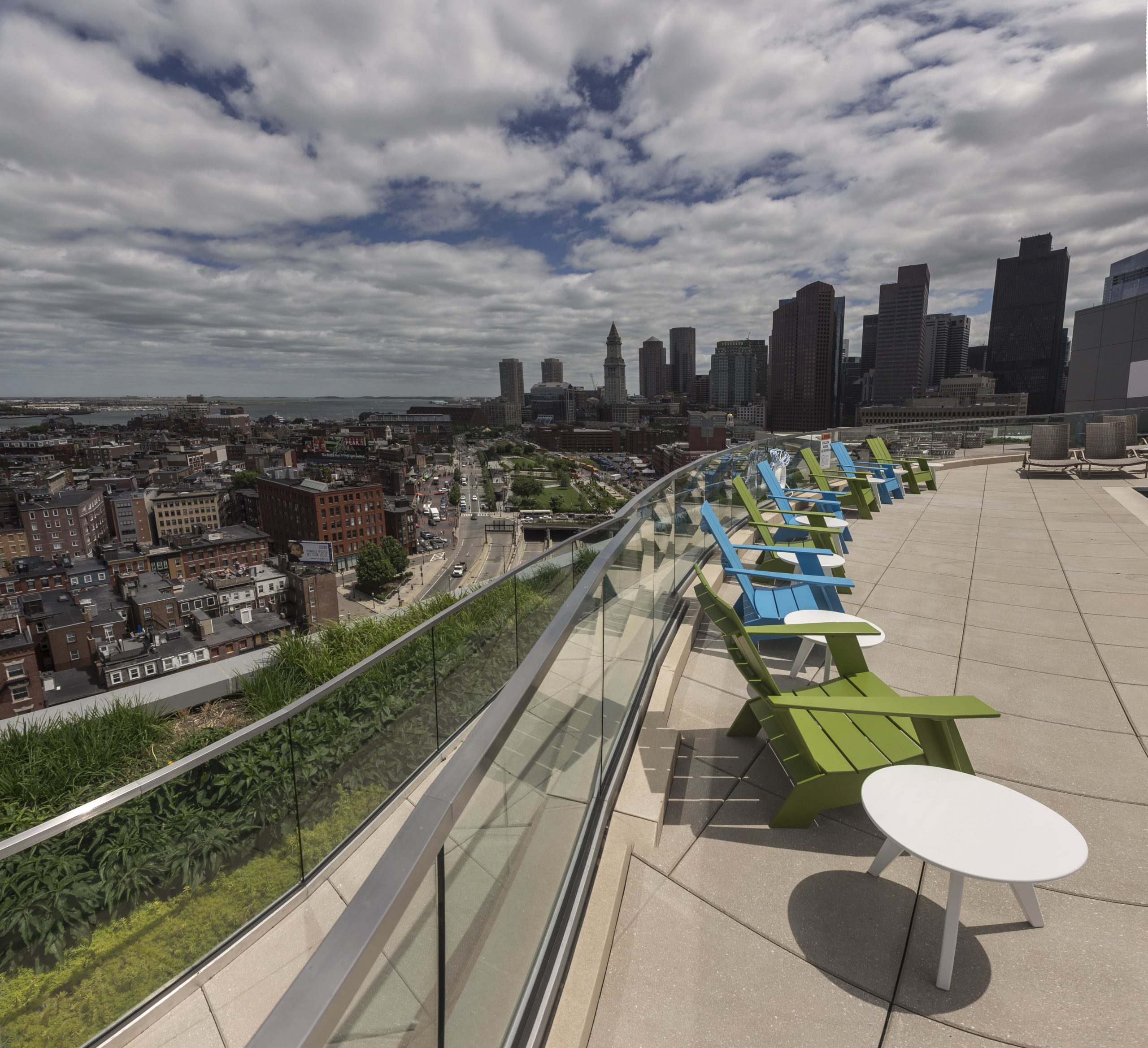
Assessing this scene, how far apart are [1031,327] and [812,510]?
19093cm

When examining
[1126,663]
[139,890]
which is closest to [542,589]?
[139,890]

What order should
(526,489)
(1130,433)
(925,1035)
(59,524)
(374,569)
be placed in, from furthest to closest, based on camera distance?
1. (526,489)
2. (59,524)
3. (374,569)
4. (1130,433)
5. (925,1035)

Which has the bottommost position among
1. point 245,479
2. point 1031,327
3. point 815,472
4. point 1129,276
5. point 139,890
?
point 245,479

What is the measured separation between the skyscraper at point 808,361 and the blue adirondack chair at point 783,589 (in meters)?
157

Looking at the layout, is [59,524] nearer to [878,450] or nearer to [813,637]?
[878,450]

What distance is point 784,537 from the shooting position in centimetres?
700

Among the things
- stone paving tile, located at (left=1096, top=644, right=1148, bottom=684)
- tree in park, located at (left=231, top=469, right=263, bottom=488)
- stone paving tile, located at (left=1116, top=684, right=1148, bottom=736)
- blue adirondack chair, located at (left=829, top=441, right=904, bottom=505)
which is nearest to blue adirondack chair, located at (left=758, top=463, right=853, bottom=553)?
blue adirondack chair, located at (left=829, top=441, right=904, bottom=505)

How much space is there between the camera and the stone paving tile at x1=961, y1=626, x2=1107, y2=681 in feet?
13.9

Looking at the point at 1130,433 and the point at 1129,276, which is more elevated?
the point at 1129,276

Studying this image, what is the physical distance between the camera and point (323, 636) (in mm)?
7926

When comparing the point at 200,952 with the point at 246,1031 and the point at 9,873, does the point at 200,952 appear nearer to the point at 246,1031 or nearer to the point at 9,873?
the point at 246,1031

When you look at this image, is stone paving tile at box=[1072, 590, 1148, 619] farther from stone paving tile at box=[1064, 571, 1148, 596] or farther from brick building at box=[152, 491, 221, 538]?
brick building at box=[152, 491, 221, 538]

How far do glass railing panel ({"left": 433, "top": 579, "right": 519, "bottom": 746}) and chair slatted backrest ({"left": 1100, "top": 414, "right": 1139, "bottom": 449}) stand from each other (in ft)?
53.8

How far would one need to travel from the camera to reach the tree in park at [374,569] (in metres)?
54.5
